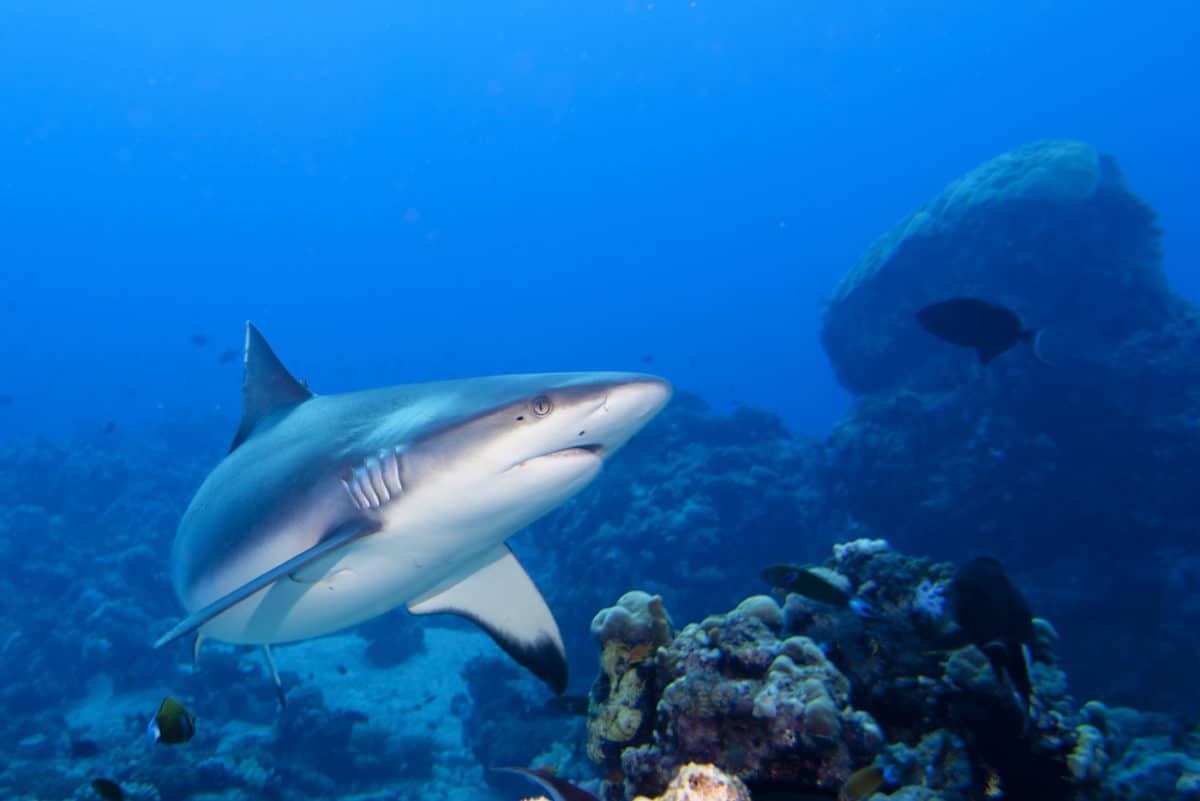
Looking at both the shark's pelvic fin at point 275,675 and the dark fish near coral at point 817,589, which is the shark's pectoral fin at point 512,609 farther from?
the shark's pelvic fin at point 275,675

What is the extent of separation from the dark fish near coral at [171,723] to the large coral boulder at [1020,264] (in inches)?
669

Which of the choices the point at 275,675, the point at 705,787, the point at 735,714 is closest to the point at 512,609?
the point at 735,714

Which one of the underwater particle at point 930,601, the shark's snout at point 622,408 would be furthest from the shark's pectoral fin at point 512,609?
the underwater particle at point 930,601

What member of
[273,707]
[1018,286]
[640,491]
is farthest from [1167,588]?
[273,707]

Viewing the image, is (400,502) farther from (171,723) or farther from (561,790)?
(171,723)

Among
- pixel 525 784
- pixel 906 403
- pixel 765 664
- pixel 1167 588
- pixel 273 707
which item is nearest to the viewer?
pixel 765 664

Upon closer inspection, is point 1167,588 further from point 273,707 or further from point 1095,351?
point 273,707

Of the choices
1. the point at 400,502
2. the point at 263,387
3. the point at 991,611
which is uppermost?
the point at 263,387

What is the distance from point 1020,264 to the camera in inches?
679

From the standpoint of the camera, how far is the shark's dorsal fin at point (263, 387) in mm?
4910

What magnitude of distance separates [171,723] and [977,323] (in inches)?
377

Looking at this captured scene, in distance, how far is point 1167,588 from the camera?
1206 cm

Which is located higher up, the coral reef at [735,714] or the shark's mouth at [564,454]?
the shark's mouth at [564,454]

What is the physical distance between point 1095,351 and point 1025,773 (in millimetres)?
16157
